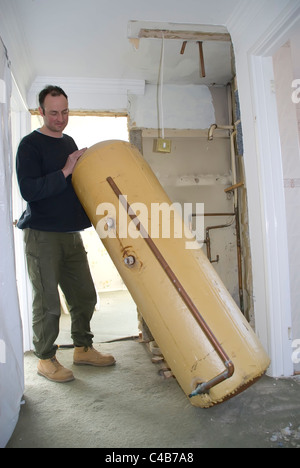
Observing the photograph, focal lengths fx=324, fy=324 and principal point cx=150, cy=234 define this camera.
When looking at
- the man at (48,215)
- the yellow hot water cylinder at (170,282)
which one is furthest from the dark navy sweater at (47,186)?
the yellow hot water cylinder at (170,282)

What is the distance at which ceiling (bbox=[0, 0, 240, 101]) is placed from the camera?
188 cm

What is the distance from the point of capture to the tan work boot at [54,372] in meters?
1.84

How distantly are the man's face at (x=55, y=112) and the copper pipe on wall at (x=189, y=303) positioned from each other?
1.87 ft

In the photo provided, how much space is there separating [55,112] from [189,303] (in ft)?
4.27

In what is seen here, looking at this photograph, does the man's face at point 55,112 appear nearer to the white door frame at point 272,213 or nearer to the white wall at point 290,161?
the white door frame at point 272,213

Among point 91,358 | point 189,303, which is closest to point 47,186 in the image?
point 189,303

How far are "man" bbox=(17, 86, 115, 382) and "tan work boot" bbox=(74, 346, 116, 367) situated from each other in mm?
235

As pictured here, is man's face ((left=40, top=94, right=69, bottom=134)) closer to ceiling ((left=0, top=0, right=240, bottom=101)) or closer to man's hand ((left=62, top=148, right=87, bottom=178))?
man's hand ((left=62, top=148, right=87, bottom=178))

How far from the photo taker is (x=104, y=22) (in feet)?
6.68

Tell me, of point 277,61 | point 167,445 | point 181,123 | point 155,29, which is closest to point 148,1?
point 155,29

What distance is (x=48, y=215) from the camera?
1.86m


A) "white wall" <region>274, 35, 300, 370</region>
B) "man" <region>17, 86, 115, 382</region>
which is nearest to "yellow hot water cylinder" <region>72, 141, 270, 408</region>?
"man" <region>17, 86, 115, 382</region>

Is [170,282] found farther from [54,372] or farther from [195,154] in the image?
[195,154]
